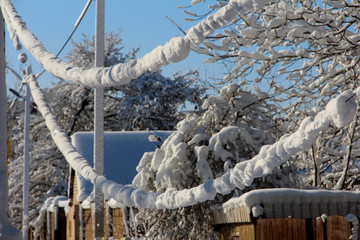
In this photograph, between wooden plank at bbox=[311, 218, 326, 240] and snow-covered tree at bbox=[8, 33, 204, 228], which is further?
snow-covered tree at bbox=[8, 33, 204, 228]

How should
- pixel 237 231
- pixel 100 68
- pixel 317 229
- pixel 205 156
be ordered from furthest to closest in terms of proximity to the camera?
1. pixel 205 156
2. pixel 237 231
3. pixel 317 229
4. pixel 100 68

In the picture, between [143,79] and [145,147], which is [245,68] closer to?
[145,147]

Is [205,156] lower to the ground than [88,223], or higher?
higher

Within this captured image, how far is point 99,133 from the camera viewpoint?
548cm

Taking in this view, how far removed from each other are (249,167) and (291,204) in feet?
18.8

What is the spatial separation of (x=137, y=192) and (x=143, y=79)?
2878cm

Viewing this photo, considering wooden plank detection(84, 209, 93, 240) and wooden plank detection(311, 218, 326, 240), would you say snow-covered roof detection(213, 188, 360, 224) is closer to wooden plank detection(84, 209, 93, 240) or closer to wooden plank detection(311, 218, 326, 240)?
wooden plank detection(311, 218, 326, 240)

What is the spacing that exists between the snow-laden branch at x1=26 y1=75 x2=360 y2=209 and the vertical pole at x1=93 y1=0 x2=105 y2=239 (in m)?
0.87

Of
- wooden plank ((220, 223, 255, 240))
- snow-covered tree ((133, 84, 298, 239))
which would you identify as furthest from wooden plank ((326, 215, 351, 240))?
snow-covered tree ((133, 84, 298, 239))

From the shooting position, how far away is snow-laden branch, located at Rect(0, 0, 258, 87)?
96.5 inches

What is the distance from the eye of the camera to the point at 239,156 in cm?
1066

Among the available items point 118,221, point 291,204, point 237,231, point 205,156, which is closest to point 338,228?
point 291,204

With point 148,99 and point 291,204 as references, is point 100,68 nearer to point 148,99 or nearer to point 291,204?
point 291,204

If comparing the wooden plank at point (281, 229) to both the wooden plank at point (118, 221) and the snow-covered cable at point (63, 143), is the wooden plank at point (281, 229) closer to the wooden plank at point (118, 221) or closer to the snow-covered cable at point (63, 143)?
the snow-covered cable at point (63, 143)
